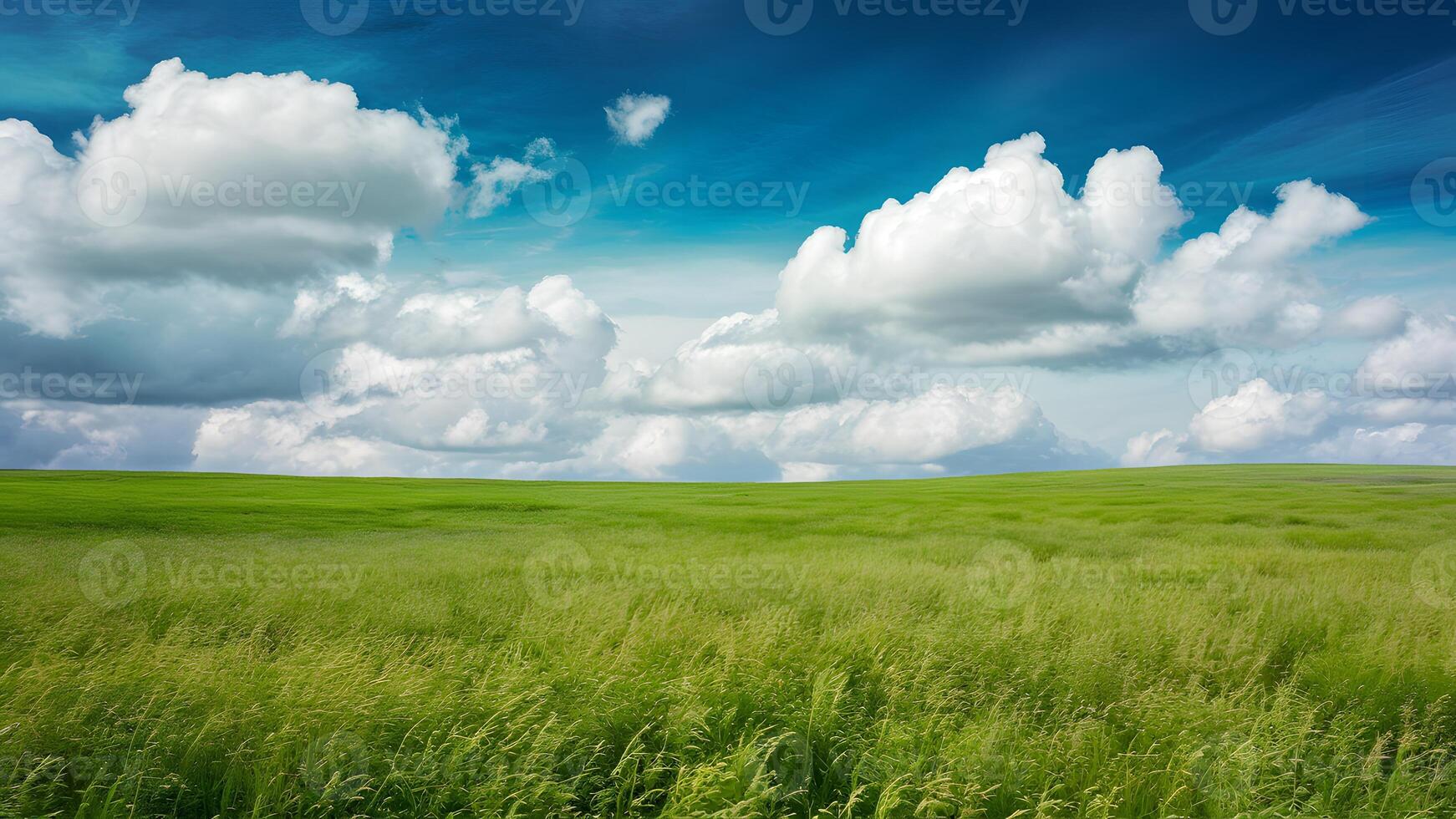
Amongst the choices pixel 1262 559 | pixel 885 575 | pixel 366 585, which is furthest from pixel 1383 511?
pixel 366 585

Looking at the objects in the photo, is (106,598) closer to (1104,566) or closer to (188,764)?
(188,764)

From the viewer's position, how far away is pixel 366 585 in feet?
45.6

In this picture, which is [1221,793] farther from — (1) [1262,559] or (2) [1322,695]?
(1) [1262,559]

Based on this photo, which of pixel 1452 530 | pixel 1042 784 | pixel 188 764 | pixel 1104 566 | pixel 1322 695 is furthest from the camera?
pixel 1452 530

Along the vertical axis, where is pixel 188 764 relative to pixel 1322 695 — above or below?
above

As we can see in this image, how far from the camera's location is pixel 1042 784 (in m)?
6.16

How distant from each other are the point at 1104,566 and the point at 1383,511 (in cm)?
2790

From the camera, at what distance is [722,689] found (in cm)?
720

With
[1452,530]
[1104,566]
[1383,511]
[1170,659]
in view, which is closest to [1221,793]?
[1170,659]

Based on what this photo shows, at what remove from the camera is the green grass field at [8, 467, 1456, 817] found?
5.73 metres

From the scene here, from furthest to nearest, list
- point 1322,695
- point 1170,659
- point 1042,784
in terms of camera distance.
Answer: point 1170,659
point 1322,695
point 1042,784

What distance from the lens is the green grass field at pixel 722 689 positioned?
573 centimetres

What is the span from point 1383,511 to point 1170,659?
3616 centimetres

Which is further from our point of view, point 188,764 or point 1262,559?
point 1262,559
